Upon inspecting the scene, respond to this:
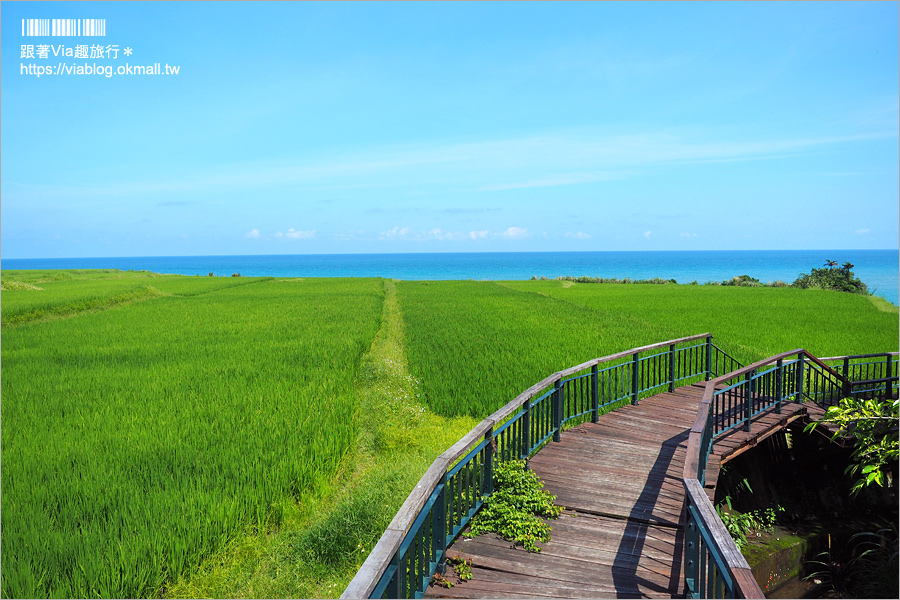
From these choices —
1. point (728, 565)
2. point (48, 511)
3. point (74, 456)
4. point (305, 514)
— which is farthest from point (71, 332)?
point (728, 565)

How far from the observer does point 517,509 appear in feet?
19.5

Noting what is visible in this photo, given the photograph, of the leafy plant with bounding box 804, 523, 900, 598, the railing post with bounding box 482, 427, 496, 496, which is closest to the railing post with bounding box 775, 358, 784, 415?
the leafy plant with bounding box 804, 523, 900, 598

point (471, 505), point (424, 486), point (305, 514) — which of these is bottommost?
point (305, 514)

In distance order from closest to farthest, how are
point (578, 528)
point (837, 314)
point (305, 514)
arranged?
point (578, 528)
point (305, 514)
point (837, 314)

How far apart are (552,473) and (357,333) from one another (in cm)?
1371

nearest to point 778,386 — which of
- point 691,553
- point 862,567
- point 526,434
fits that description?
point 862,567

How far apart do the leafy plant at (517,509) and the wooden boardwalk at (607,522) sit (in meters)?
0.13

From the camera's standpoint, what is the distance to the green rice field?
544 cm

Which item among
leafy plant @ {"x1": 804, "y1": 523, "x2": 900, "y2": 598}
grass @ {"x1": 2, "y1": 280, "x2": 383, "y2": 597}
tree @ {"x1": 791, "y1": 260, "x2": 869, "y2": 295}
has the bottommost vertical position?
leafy plant @ {"x1": 804, "y1": 523, "x2": 900, "y2": 598}

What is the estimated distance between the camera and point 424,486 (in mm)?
4492

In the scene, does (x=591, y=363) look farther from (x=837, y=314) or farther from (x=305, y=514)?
(x=837, y=314)

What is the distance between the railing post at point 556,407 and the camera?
26.5ft

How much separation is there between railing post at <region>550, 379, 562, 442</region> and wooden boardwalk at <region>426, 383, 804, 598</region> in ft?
0.64

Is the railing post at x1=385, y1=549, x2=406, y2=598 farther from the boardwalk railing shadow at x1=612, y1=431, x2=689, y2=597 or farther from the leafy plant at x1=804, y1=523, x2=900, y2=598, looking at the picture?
the leafy plant at x1=804, y1=523, x2=900, y2=598
